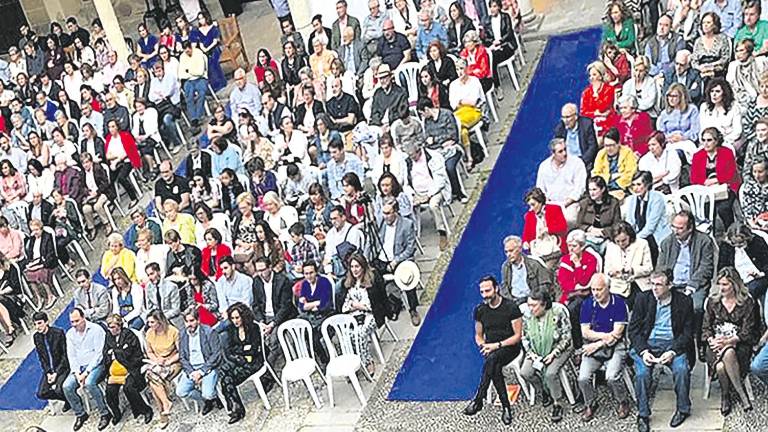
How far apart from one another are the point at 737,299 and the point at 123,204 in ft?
27.2

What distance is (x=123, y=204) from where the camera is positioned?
43.2ft

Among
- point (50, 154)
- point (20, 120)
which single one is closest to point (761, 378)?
point (50, 154)

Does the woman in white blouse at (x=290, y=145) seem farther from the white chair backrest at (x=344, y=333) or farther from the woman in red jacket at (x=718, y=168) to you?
the woman in red jacket at (x=718, y=168)

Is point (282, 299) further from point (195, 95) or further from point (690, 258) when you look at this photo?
point (195, 95)

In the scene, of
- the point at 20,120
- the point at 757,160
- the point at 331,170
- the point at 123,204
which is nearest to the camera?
the point at 757,160

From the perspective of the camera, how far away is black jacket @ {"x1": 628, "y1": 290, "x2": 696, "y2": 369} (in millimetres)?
7148

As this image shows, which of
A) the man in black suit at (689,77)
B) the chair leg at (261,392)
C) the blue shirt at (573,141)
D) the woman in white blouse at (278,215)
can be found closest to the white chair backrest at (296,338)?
the chair leg at (261,392)

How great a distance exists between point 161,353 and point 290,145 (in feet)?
10.5

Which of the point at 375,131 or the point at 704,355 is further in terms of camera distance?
the point at 375,131

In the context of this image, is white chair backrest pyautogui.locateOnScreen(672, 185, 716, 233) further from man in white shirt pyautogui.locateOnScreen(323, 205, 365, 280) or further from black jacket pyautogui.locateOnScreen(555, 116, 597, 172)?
man in white shirt pyautogui.locateOnScreen(323, 205, 365, 280)

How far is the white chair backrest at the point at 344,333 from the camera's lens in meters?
8.66

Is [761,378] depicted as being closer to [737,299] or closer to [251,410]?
[737,299]

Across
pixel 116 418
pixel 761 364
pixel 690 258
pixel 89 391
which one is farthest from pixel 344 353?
pixel 761 364

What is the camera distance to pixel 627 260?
798 centimetres
